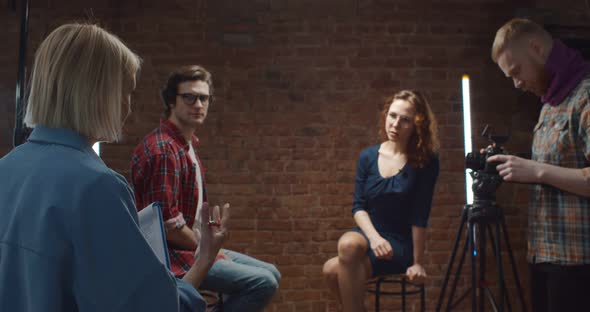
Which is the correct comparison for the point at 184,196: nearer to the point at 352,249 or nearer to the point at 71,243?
the point at 352,249

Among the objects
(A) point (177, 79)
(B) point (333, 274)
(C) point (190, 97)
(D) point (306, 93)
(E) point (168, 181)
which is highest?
(D) point (306, 93)

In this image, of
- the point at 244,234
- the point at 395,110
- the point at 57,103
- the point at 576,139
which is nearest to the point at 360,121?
the point at 395,110

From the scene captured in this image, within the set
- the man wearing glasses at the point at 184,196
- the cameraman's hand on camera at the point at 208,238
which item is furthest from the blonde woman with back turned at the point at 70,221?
the man wearing glasses at the point at 184,196

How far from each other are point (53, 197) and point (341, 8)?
3.23 m

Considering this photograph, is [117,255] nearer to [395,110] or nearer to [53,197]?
[53,197]

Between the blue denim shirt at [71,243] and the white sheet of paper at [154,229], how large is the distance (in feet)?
0.86

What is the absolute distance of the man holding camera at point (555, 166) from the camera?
1.71m

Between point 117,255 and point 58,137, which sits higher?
point 58,137

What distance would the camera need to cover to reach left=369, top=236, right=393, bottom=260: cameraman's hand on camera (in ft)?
8.59

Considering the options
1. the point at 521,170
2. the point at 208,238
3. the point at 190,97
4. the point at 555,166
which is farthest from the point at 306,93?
the point at 208,238

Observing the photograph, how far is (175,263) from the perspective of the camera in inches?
82.8

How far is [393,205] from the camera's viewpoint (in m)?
2.79

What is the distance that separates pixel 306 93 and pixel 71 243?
9.79 ft

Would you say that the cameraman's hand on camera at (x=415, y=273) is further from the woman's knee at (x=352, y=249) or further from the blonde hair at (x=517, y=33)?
the blonde hair at (x=517, y=33)
